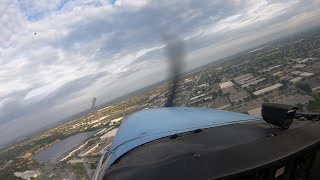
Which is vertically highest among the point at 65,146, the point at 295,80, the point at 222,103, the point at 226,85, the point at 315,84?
the point at 65,146

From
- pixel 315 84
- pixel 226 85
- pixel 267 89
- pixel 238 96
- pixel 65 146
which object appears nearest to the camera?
pixel 65 146

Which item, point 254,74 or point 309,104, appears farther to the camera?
point 254,74

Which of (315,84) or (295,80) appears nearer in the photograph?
(315,84)

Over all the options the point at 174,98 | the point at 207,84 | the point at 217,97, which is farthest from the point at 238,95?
the point at 174,98

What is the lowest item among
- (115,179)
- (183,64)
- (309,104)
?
(309,104)

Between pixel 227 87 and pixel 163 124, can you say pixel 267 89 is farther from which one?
pixel 163 124

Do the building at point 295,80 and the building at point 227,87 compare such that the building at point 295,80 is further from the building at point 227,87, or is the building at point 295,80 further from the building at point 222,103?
the building at point 222,103

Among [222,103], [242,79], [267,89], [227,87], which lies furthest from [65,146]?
[242,79]

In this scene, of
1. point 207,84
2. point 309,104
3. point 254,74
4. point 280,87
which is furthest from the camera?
point 254,74

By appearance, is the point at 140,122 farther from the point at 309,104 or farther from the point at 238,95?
the point at 238,95
